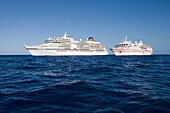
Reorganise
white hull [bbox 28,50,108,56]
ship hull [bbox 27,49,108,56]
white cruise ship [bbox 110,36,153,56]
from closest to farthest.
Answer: ship hull [bbox 27,49,108,56]
white hull [bbox 28,50,108,56]
white cruise ship [bbox 110,36,153,56]

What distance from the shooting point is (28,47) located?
59000 millimetres

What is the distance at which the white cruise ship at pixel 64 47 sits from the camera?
6047cm

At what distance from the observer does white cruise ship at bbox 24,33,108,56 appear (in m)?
60.5

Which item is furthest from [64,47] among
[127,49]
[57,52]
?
[127,49]

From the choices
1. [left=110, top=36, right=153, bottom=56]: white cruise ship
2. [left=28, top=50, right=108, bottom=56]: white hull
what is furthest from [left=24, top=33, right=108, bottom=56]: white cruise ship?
[left=110, top=36, right=153, bottom=56]: white cruise ship

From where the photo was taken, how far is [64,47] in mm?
65500

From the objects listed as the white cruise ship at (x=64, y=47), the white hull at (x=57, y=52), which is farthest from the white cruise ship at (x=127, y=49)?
the white hull at (x=57, y=52)

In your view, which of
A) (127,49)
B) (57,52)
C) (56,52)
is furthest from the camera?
(127,49)

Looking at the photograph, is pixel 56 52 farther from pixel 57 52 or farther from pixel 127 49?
pixel 127 49

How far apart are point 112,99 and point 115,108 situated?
0.76 metres

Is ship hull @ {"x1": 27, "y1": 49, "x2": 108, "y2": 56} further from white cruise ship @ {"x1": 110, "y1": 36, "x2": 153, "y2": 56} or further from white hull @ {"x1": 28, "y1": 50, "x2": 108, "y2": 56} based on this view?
white cruise ship @ {"x1": 110, "y1": 36, "x2": 153, "y2": 56}

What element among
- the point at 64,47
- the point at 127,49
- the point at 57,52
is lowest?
the point at 57,52

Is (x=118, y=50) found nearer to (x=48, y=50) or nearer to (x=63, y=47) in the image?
(x=63, y=47)

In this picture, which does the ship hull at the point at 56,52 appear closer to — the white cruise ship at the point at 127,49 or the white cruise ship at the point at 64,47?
the white cruise ship at the point at 64,47
